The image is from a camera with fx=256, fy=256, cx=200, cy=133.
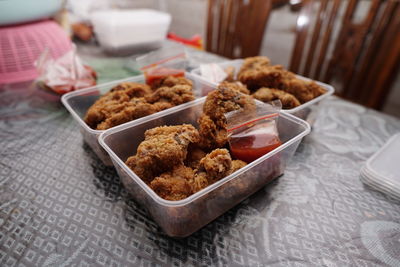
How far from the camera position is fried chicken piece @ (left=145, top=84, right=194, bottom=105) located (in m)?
0.97

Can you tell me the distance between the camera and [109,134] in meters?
0.78

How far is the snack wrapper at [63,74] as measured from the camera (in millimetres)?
1203

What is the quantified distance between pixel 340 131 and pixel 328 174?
13.3 inches

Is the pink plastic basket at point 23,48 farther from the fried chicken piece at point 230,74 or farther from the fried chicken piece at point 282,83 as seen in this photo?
the fried chicken piece at point 282,83

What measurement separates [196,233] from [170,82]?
64cm

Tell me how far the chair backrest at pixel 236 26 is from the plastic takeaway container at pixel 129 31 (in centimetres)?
87

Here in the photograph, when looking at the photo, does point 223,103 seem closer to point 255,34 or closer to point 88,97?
point 88,97

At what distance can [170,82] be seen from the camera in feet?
3.54

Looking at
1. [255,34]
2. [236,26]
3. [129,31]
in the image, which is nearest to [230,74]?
[129,31]

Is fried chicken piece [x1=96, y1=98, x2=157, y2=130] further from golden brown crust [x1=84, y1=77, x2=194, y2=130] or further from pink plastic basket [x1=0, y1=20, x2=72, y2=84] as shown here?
pink plastic basket [x1=0, y1=20, x2=72, y2=84]

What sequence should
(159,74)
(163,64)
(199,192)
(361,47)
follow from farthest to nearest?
(361,47)
(163,64)
(159,74)
(199,192)

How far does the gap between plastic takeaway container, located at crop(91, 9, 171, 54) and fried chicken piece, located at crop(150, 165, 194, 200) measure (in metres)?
1.45

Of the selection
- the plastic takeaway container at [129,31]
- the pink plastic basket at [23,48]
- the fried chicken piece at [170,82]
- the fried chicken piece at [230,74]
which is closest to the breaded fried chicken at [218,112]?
the fried chicken piece at [170,82]

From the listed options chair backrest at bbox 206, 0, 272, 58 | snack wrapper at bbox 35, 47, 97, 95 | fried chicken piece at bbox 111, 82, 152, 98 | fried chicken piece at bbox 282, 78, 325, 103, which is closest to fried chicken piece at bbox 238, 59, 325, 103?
fried chicken piece at bbox 282, 78, 325, 103
